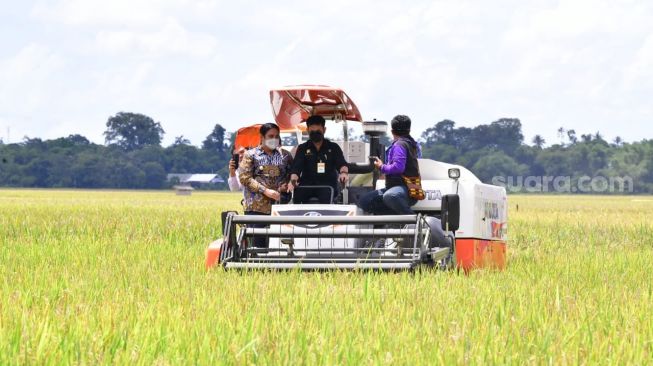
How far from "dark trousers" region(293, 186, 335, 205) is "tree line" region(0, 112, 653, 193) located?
139 m

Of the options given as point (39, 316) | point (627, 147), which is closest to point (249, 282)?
point (39, 316)

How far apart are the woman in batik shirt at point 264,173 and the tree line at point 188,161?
138365 millimetres

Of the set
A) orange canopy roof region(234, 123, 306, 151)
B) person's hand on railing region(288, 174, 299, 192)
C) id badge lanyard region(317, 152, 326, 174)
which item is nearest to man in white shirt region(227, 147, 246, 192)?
orange canopy roof region(234, 123, 306, 151)

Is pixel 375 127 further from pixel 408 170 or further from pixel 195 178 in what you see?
pixel 195 178

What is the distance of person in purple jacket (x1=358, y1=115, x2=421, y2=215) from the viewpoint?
11523 millimetres

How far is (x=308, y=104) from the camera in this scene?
12430 millimetres

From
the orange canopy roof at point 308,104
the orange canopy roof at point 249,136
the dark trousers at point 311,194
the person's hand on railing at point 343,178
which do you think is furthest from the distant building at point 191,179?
the person's hand on railing at point 343,178

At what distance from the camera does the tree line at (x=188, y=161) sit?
155 metres

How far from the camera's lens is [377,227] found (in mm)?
12047

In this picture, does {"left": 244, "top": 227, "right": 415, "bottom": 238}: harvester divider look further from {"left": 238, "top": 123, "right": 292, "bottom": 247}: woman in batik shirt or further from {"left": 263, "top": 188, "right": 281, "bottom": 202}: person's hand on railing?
{"left": 238, "top": 123, "right": 292, "bottom": 247}: woman in batik shirt

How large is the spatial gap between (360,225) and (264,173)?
4.08 feet

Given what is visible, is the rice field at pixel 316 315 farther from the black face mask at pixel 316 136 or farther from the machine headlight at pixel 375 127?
the machine headlight at pixel 375 127

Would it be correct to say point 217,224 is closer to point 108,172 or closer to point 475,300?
point 475,300

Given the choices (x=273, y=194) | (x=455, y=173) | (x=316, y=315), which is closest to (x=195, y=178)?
(x=273, y=194)
